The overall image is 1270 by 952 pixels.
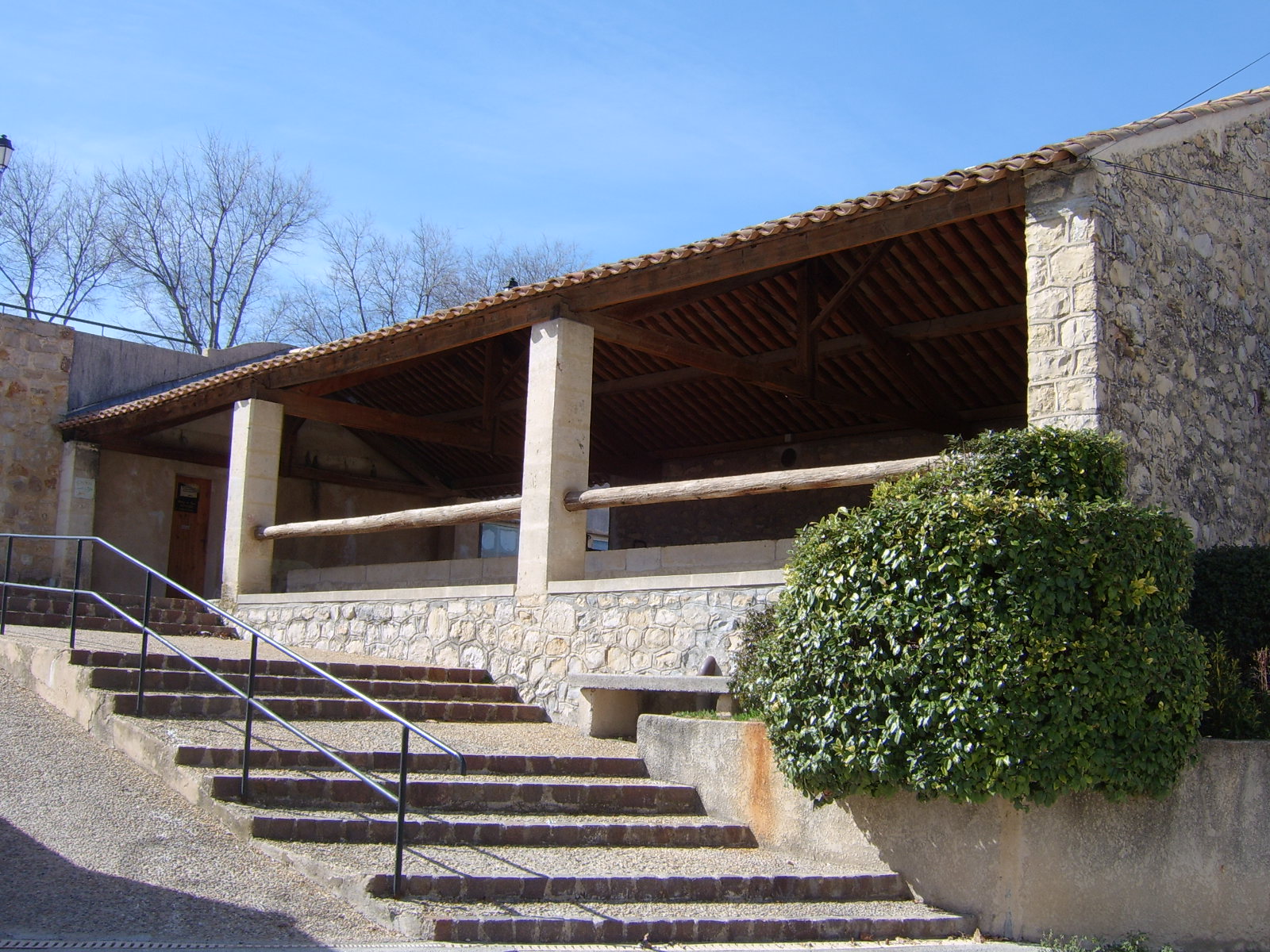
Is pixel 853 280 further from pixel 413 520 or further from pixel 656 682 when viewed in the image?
pixel 413 520

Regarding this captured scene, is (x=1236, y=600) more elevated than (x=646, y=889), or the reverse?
(x=1236, y=600)

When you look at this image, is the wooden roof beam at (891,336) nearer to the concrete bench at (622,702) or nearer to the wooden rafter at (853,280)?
the wooden rafter at (853,280)

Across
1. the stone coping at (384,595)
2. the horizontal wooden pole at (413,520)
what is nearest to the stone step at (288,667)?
the stone coping at (384,595)

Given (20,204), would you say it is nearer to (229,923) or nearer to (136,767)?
(136,767)

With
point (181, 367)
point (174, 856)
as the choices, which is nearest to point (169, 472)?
point (181, 367)

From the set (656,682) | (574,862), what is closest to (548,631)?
(656,682)

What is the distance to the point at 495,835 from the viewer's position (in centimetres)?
618

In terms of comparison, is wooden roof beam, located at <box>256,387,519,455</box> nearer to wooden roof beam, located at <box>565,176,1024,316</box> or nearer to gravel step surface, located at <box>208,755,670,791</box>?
wooden roof beam, located at <box>565,176,1024,316</box>

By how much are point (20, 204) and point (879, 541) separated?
26082 millimetres

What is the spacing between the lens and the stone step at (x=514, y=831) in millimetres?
5812

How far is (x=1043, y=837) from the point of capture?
5.85 meters

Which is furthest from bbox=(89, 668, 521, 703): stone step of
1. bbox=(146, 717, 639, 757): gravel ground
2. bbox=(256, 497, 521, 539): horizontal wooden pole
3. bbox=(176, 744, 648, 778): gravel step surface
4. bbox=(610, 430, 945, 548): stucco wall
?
bbox=(610, 430, 945, 548): stucco wall

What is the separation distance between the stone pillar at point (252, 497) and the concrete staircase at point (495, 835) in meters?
4.34

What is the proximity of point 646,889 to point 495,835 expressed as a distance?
0.90 metres
